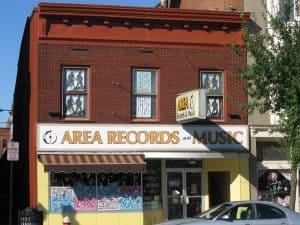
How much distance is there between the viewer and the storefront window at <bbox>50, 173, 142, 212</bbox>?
67.3 ft

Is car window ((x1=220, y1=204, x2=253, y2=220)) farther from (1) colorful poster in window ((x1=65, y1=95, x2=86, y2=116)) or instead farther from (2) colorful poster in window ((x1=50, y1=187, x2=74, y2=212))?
(1) colorful poster in window ((x1=65, y1=95, x2=86, y2=116))

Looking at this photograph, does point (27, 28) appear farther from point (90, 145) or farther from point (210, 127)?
point (210, 127)

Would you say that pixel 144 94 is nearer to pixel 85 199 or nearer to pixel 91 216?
pixel 85 199

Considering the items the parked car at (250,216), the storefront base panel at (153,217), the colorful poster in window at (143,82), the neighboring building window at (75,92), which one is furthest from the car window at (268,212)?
the neighboring building window at (75,92)

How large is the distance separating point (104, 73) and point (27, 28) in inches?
224

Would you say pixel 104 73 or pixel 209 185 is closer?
pixel 104 73

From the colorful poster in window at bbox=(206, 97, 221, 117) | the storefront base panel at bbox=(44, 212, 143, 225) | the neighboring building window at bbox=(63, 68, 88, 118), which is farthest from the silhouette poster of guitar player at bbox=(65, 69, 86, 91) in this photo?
the colorful poster in window at bbox=(206, 97, 221, 117)

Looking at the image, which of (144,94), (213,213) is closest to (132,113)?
(144,94)

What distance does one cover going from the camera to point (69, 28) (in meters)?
21.2

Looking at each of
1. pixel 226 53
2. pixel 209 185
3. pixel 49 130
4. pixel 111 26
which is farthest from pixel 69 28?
pixel 209 185

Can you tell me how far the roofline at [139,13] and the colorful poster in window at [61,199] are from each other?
18.5 feet

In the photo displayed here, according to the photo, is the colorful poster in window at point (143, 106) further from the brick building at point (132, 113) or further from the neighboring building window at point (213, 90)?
the neighboring building window at point (213, 90)

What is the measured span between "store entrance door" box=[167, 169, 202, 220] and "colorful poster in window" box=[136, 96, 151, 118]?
2.17 metres

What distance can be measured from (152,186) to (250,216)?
7.21 m
